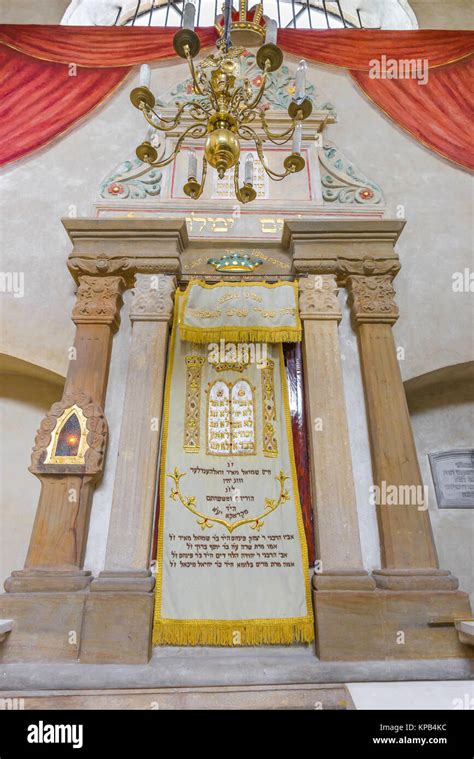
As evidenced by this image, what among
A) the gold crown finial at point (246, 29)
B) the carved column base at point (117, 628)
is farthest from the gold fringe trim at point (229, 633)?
the gold crown finial at point (246, 29)

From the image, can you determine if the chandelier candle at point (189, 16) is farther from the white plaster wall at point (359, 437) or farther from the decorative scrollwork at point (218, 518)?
the decorative scrollwork at point (218, 518)

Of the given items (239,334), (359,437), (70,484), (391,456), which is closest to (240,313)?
(239,334)

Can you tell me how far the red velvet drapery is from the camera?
15.7ft

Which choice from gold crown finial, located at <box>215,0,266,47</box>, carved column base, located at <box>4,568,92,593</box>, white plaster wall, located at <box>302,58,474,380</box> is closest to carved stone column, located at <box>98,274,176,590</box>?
carved column base, located at <box>4,568,92,593</box>

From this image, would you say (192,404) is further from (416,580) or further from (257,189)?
(257,189)

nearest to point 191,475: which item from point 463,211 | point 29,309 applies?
point 29,309

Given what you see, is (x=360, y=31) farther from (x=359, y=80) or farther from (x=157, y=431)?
(x=157, y=431)

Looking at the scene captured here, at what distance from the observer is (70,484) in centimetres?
300

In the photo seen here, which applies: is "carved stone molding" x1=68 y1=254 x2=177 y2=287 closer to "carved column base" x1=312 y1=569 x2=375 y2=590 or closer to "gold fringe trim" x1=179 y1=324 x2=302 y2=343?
"gold fringe trim" x1=179 y1=324 x2=302 y2=343

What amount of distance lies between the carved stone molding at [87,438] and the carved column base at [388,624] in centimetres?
159

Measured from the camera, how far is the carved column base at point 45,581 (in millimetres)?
2727

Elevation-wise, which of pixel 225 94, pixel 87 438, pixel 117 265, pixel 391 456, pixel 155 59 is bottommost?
pixel 391 456

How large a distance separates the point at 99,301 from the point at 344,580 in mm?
2566

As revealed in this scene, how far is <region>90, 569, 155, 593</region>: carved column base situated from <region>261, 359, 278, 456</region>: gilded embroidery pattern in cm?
107
